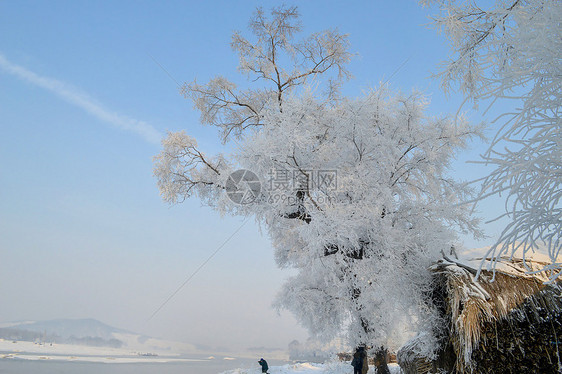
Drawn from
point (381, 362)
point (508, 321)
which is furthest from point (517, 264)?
point (381, 362)

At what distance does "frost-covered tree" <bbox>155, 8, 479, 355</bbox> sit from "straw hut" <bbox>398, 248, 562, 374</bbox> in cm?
121

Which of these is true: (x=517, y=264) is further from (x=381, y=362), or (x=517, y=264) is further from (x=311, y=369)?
(x=311, y=369)

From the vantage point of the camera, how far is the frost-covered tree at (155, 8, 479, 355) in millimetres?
7586

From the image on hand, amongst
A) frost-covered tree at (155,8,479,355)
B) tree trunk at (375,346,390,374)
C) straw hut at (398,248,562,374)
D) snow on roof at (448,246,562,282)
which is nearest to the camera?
straw hut at (398,248,562,374)

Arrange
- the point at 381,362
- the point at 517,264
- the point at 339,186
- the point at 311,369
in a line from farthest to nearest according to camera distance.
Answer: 1. the point at 311,369
2. the point at 381,362
3. the point at 339,186
4. the point at 517,264

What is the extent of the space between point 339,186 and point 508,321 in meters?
4.46

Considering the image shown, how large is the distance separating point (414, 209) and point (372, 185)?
1.53 m

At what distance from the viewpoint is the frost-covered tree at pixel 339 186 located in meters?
7.59

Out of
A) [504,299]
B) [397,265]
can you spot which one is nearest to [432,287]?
[397,265]

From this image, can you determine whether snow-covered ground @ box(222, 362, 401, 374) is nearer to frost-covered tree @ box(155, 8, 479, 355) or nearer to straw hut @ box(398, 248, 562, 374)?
frost-covered tree @ box(155, 8, 479, 355)

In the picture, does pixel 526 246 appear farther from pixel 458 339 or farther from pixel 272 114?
pixel 272 114

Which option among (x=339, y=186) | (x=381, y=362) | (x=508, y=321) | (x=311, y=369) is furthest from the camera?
(x=311, y=369)

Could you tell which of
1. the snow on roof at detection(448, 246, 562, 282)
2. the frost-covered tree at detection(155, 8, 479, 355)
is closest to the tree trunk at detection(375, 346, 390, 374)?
the frost-covered tree at detection(155, 8, 479, 355)

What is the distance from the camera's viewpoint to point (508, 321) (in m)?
4.82
